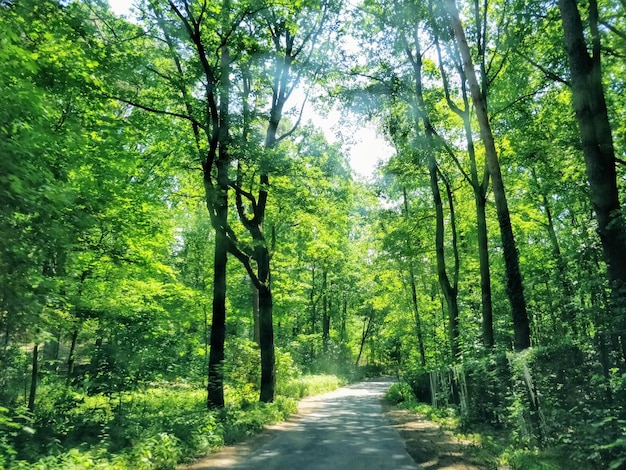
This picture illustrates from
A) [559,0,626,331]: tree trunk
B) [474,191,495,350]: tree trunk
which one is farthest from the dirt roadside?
[559,0,626,331]: tree trunk

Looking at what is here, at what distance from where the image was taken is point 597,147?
722 centimetres

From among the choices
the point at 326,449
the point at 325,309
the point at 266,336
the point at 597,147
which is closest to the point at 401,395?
the point at 266,336

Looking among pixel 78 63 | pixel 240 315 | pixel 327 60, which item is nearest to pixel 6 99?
pixel 78 63

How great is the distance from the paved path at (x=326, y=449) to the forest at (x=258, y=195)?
100 centimetres

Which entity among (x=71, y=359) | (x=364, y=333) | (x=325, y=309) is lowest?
(x=71, y=359)

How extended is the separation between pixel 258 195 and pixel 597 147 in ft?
41.8

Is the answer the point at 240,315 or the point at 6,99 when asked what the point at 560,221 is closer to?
the point at 240,315

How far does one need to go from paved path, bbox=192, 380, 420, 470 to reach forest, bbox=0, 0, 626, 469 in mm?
998

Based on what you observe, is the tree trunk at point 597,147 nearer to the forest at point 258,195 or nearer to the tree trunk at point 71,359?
the forest at point 258,195

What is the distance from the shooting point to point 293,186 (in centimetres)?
1625

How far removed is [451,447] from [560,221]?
23.1 meters

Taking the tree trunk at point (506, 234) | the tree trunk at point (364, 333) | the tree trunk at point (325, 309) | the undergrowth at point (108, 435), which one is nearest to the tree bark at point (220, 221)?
the undergrowth at point (108, 435)

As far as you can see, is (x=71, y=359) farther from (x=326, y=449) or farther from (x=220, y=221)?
(x=326, y=449)

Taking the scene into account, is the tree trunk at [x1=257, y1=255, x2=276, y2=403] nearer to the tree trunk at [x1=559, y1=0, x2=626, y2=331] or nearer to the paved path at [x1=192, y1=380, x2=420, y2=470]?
the paved path at [x1=192, y1=380, x2=420, y2=470]
